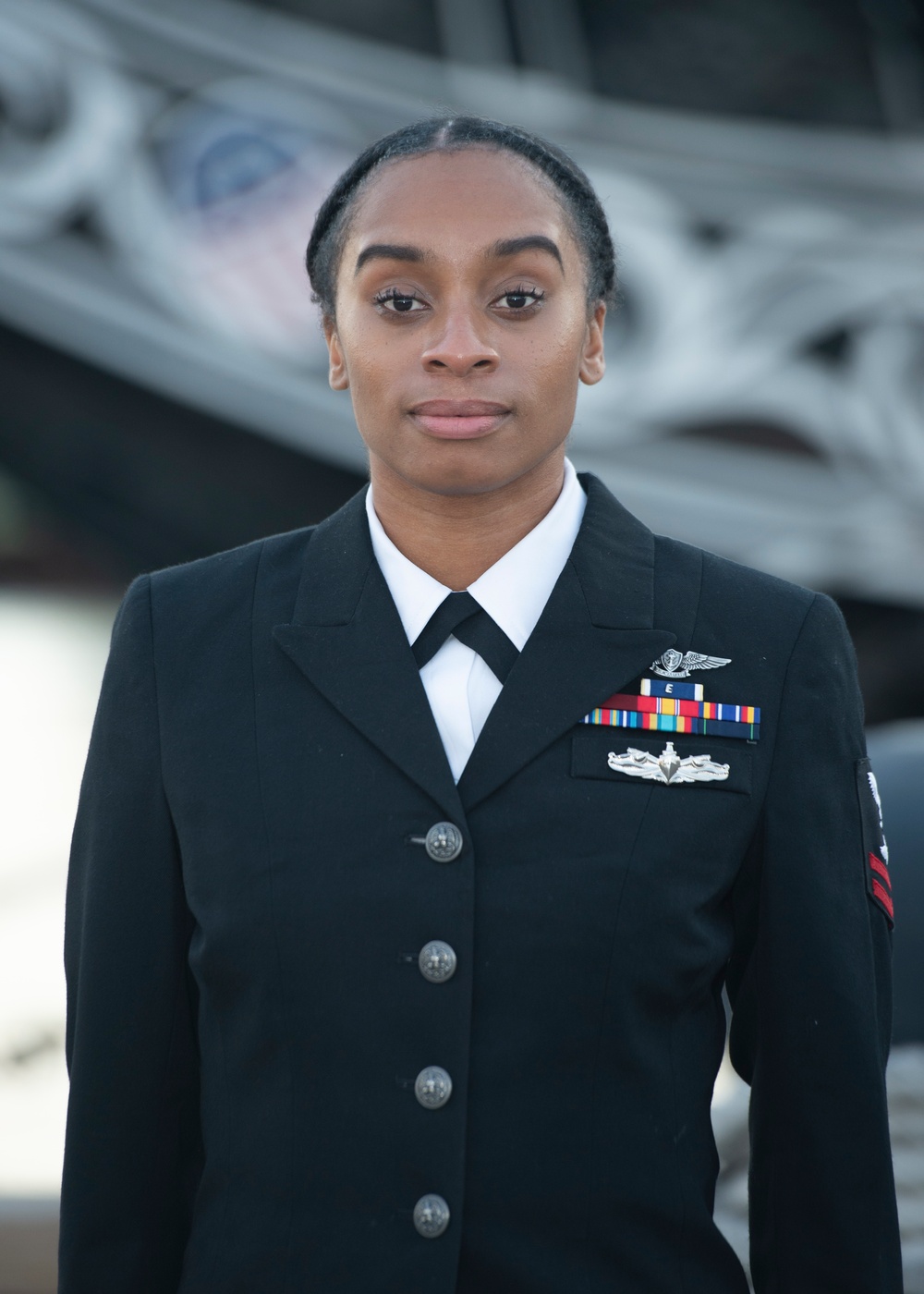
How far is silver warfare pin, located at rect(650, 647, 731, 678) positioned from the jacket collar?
0.05ft

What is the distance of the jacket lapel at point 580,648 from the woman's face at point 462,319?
0.13 meters

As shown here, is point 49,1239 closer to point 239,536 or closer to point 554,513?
point 554,513

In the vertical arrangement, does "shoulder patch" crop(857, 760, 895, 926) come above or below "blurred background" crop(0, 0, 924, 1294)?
below

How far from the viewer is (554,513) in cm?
141

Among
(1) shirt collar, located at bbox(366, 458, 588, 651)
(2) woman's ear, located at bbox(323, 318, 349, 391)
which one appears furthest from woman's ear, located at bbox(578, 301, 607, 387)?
(2) woman's ear, located at bbox(323, 318, 349, 391)

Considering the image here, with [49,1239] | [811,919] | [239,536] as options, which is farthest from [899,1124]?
[239,536]

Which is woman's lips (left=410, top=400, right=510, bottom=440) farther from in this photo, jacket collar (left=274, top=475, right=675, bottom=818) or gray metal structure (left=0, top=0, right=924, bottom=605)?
gray metal structure (left=0, top=0, right=924, bottom=605)

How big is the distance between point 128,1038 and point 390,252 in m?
0.76

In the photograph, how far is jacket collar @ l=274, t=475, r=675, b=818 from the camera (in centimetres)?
126

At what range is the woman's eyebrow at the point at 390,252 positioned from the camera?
1.29m

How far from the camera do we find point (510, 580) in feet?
4.48

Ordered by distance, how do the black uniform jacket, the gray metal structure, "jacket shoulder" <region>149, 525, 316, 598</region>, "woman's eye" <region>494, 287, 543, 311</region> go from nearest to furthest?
the black uniform jacket
"woman's eye" <region>494, 287, 543, 311</region>
"jacket shoulder" <region>149, 525, 316, 598</region>
the gray metal structure

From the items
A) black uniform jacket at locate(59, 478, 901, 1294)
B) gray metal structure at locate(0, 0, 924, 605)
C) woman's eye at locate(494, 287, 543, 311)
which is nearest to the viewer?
black uniform jacket at locate(59, 478, 901, 1294)

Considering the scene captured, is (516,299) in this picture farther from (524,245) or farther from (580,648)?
(580,648)
